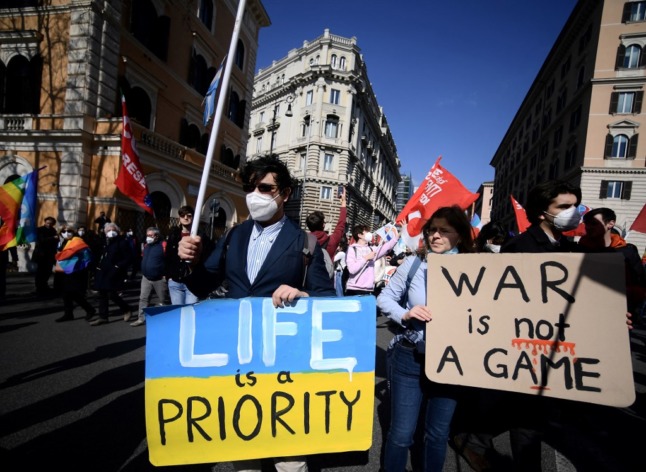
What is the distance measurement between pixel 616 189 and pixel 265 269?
96.1ft

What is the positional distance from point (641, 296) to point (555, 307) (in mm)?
1136

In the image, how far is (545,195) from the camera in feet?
6.77

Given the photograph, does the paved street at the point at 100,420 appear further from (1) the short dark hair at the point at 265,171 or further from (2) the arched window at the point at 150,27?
(2) the arched window at the point at 150,27

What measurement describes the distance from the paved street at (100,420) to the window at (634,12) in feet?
94.7

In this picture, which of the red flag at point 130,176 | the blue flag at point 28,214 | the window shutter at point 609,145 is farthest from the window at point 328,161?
the blue flag at point 28,214

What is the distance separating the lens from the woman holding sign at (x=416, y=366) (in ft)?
5.69

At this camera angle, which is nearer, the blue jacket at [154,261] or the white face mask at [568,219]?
the white face mask at [568,219]

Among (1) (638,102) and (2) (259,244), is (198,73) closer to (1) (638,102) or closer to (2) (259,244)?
(2) (259,244)

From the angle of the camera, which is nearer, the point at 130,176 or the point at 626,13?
the point at 130,176

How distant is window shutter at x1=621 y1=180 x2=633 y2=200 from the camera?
21.2m

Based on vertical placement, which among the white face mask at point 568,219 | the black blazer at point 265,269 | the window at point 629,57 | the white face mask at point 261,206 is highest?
the window at point 629,57

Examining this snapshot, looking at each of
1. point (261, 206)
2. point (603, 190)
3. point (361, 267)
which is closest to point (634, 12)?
point (603, 190)

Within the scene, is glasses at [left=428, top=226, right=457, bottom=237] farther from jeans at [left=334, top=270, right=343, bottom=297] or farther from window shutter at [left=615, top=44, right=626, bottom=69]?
window shutter at [left=615, top=44, right=626, bottom=69]

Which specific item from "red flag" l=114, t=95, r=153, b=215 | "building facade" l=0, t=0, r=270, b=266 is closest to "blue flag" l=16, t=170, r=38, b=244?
"red flag" l=114, t=95, r=153, b=215
